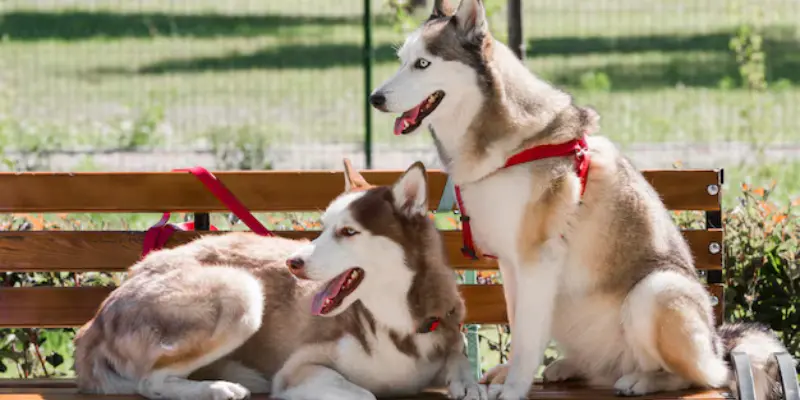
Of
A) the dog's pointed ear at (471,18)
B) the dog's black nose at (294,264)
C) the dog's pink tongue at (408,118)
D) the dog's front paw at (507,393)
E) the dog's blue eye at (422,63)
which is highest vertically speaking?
the dog's pointed ear at (471,18)

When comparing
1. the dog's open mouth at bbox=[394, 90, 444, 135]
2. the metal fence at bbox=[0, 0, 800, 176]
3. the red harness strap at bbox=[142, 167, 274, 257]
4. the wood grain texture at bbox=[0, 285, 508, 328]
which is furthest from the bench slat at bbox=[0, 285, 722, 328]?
the metal fence at bbox=[0, 0, 800, 176]

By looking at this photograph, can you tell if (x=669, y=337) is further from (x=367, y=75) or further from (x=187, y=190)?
(x=367, y=75)

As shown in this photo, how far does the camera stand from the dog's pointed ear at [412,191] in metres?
3.86

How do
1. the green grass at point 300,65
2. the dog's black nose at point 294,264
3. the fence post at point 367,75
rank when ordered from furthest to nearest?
the green grass at point 300,65, the fence post at point 367,75, the dog's black nose at point 294,264

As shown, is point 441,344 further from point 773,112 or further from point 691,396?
point 773,112

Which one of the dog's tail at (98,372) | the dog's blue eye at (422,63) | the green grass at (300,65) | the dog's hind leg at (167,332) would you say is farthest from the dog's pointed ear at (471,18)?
the green grass at (300,65)

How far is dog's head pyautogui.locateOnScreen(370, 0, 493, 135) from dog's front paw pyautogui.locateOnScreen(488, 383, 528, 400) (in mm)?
904

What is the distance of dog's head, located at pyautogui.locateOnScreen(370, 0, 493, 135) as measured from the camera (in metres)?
3.88

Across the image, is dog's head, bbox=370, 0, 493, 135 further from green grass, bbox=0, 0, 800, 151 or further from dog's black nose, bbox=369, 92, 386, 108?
green grass, bbox=0, 0, 800, 151

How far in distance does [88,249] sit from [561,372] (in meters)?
1.96

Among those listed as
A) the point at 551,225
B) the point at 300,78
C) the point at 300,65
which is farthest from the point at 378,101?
the point at 300,65

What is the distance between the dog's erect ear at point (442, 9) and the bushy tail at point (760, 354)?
4.95ft

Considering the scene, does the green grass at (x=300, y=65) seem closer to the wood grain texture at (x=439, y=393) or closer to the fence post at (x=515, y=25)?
the fence post at (x=515, y=25)

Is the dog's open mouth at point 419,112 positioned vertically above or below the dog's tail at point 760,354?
above
